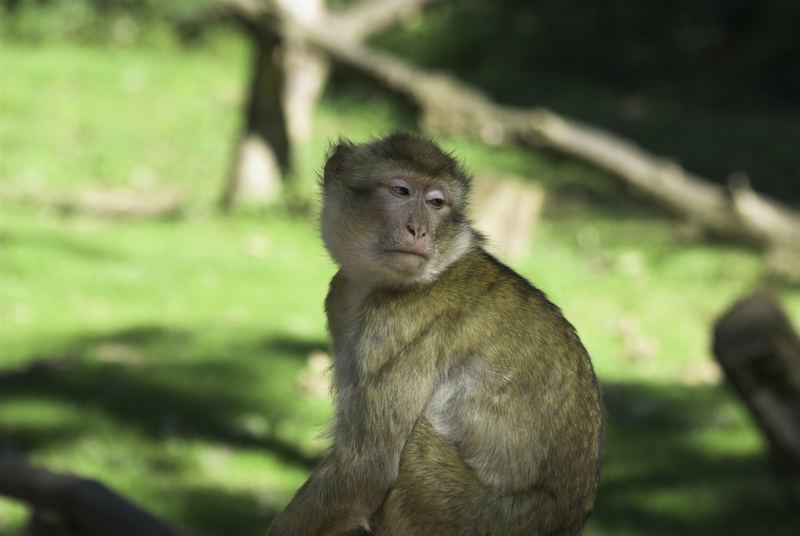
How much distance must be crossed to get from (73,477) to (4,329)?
15.8 feet

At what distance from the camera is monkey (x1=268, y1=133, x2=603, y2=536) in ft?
Result: 9.86

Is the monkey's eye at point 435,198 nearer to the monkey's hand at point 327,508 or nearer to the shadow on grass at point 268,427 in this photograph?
the monkey's hand at point 327,508

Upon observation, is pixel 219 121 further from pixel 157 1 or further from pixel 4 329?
pixel 4 329

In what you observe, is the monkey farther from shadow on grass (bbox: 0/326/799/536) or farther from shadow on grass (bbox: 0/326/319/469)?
shadow on grass (bbox: 0/326/319/469)

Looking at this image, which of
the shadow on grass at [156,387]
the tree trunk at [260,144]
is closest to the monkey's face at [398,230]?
the shadow on grass at [156,387]

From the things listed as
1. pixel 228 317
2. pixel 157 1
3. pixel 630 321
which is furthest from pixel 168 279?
pixel 157 1

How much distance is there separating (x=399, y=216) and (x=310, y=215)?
27.0ft

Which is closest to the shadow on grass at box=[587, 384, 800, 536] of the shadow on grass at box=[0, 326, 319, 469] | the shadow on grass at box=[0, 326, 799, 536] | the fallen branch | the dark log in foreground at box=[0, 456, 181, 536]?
the shadow on grass at box=[0, 326, 799, 536]

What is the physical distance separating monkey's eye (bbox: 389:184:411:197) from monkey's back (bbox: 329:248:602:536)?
31 cm

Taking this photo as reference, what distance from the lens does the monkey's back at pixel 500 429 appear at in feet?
9.82

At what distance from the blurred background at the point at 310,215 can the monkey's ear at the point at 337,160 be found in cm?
32

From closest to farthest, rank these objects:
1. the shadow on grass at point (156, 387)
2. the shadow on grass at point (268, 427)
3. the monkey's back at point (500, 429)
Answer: the monkey's back at point (500, 429), the shadow on grass at point (268, 427), the shadow on grass at point (156, 387)

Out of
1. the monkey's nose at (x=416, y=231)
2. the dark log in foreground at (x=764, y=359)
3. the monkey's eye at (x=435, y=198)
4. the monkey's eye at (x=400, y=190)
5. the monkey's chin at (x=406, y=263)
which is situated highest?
the dark log in foreground at (x=764, y=359)

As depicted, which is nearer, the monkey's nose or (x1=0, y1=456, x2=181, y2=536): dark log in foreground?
the monkey's nose
